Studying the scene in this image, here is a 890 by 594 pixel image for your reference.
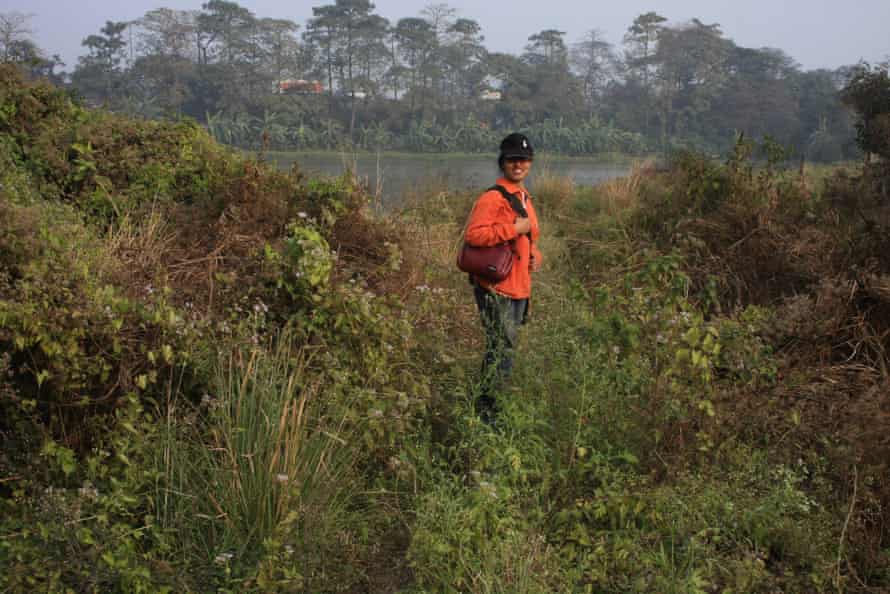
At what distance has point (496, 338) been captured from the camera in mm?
4383

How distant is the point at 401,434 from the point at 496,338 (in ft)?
2.46

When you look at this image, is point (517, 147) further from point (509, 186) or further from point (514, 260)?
point (514, 260)

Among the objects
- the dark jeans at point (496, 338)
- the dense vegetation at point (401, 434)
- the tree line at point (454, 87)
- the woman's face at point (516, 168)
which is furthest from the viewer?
the tree line at point (454, 87)

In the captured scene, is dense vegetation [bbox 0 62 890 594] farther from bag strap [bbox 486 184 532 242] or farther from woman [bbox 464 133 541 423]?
bag strap [bbox 486 184 532 242]

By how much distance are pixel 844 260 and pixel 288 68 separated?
36280 millimetres

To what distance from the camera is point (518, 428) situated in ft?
12.9

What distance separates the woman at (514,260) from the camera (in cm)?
438

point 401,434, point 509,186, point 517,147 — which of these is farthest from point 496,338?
point 517,147

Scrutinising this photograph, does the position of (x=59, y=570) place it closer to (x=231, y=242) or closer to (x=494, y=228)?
(x=494, y=228)

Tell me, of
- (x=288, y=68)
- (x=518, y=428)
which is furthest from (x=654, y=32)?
(x=518, y=428)

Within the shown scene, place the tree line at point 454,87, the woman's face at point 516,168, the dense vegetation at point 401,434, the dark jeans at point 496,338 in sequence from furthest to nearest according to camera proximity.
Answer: the tree line at point 454,87 < the woman's face at point 516,168 < the dark jeans at point 496,338 < the dense vegetation at point 401,434

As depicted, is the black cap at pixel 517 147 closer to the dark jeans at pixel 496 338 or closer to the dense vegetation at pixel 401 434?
the dark jeans at pixel 496 338

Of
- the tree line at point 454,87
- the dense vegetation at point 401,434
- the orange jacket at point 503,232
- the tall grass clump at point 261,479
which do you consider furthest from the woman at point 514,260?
the tree line at point 454,87

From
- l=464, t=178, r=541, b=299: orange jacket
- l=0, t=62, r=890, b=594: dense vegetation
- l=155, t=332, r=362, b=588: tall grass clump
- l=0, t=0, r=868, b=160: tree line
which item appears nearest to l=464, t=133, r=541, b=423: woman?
l=464, t=178, r=541, b=299: orange jacket
